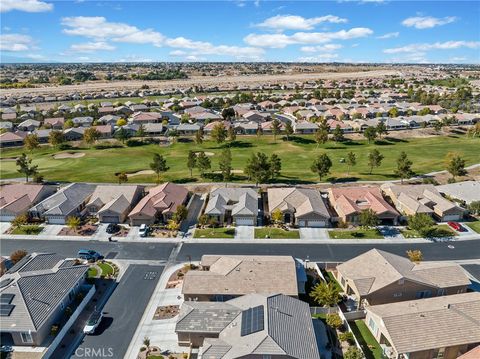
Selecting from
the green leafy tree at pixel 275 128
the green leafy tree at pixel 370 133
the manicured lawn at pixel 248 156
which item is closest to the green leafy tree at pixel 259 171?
the manicured lawn at pixel 248 156

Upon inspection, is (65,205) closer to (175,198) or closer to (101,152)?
(175,198)

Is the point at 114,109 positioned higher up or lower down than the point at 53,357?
higher up

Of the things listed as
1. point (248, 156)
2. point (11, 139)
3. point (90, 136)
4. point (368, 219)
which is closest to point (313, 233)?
point (368, 219)

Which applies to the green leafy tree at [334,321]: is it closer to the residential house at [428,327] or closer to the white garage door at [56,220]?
the residential house at [428,327]

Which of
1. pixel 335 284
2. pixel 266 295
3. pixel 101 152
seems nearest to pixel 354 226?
pixel 335 284

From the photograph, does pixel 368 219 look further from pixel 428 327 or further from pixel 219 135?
pixel 219 135

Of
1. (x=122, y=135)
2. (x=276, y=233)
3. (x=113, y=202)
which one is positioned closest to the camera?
(x=276, y=233)
